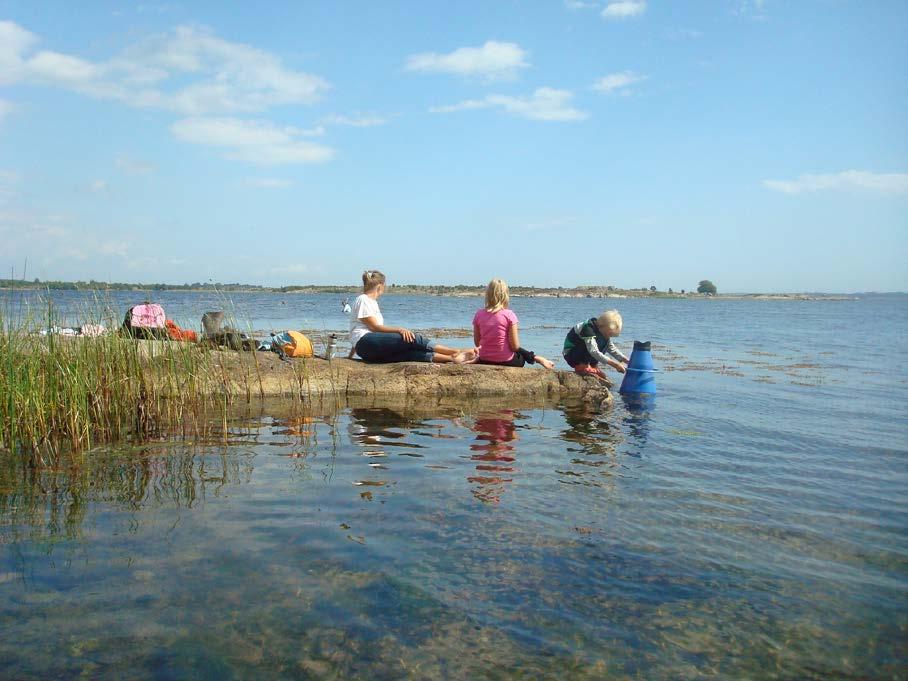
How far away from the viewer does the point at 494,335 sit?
429 inches

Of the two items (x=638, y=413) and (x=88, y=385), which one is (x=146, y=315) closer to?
(x=88, y=385)

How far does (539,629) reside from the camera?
11.5ft

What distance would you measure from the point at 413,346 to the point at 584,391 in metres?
2.91

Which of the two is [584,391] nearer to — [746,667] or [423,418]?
[423,418]

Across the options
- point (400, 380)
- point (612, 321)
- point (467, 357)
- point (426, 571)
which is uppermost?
point (612, 321)

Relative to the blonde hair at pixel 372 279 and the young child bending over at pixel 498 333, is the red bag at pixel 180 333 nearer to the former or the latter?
the blonde hair at pixel 372 279

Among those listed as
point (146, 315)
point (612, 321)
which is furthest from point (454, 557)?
point (146, 315)

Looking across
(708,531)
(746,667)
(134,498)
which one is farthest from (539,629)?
(134,498)

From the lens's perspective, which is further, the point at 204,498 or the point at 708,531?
the point at 204,498

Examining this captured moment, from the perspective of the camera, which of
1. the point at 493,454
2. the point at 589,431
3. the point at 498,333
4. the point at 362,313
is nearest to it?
the point at 493,454

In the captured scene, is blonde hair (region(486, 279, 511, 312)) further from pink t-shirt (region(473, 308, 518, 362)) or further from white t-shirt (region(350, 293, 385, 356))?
white t-shirt (region(350, 293, 385, 356))

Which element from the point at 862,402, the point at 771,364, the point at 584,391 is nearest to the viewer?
the point at 584,391

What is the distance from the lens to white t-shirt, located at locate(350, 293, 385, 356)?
10.7m

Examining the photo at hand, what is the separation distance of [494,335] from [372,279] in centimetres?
223
